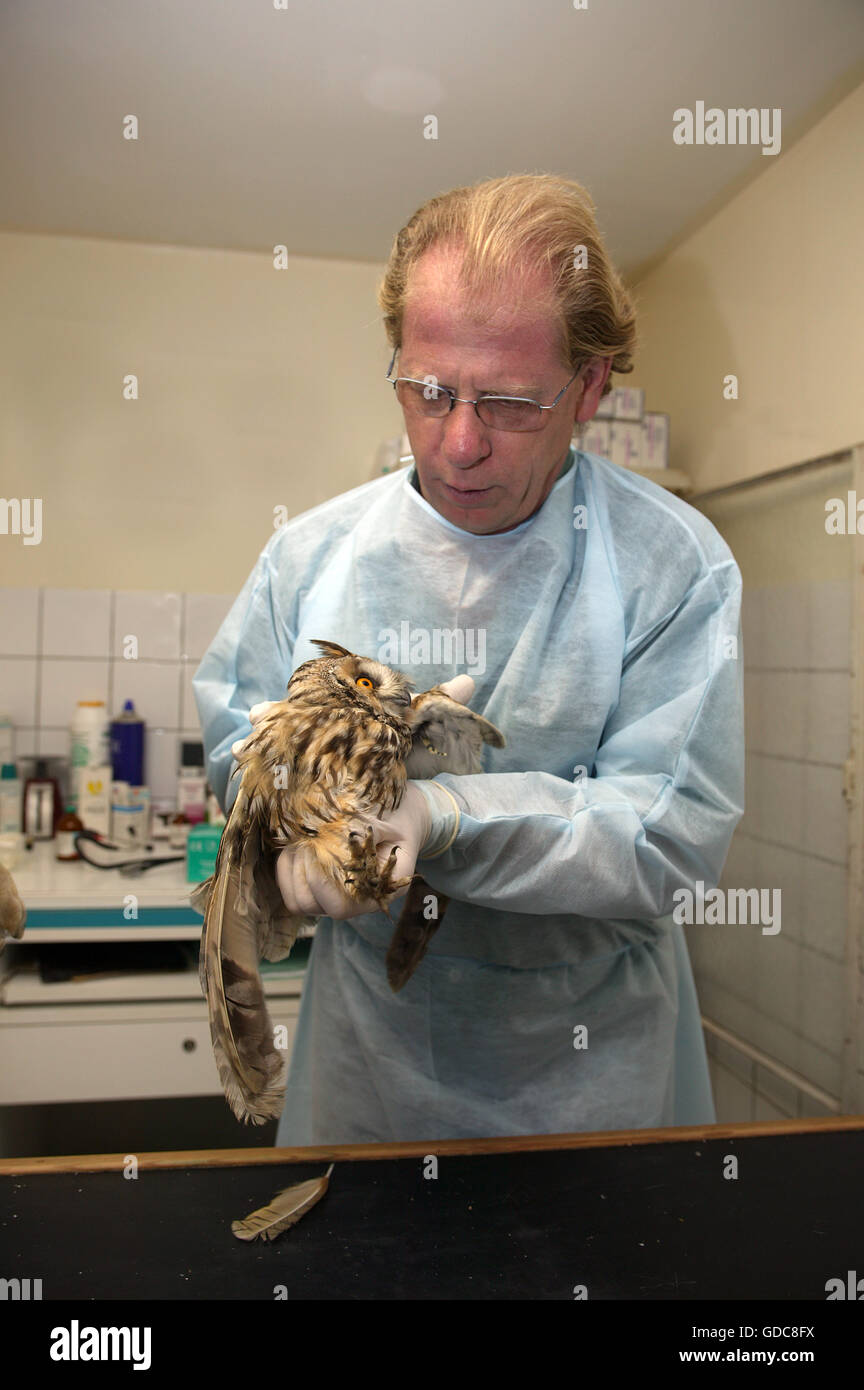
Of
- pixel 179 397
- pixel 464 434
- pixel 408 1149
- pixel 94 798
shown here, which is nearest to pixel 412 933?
pixel 408 1149

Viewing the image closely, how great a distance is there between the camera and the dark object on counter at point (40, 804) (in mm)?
1849

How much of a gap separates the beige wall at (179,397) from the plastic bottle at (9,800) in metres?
0.53

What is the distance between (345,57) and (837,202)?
0.67m

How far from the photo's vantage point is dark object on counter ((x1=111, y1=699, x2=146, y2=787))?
74.5 inches

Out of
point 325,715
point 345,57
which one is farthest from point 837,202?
point 325,715

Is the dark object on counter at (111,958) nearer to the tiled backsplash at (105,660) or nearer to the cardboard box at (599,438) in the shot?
the tiled backsplash at (105,660)

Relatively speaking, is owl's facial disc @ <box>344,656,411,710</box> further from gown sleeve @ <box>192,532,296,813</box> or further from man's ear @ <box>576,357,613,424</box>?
man's ear @ <box>576,357,613,424</box>

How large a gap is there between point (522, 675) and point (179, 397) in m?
0.97

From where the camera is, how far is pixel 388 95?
108 cm

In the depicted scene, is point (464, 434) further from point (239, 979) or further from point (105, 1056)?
point (105, 1056)

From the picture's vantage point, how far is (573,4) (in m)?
1.02

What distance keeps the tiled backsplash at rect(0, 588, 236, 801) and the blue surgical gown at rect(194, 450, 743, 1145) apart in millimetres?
991

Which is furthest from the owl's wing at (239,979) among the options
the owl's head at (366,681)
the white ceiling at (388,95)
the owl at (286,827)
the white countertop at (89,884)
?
the white ceiling at (388,95)
